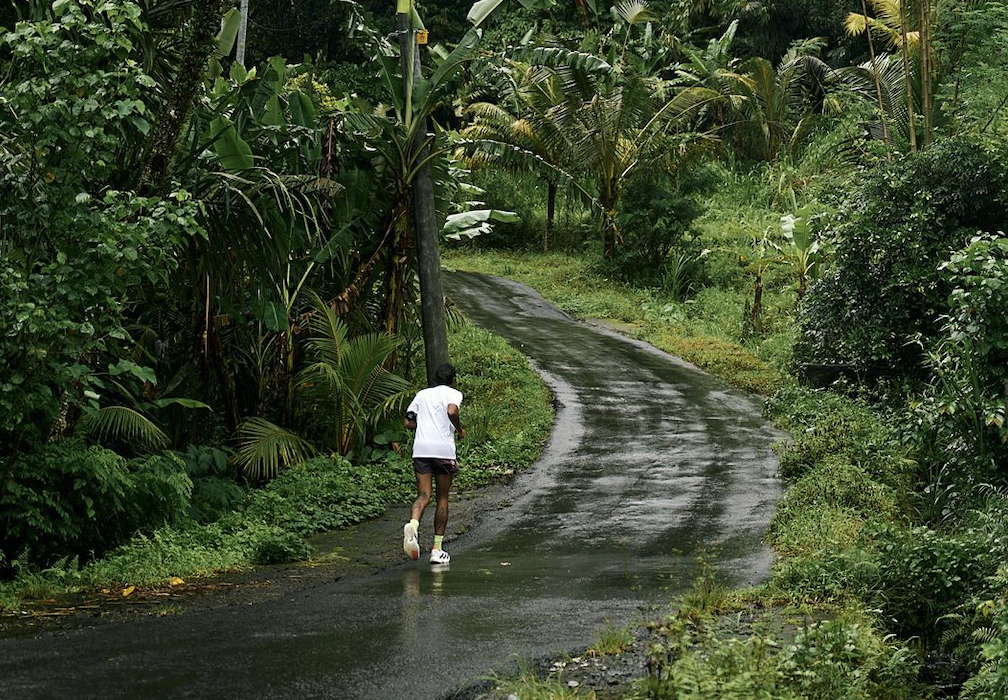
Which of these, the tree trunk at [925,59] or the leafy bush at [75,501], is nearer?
the leafy bush at [75,501]

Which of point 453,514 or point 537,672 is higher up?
point 537,672

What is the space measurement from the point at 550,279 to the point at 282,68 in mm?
19212

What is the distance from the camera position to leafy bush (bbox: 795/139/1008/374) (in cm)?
1573

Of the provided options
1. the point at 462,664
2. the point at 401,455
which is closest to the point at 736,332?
the point at 401,455

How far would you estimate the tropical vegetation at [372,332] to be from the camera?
800cm

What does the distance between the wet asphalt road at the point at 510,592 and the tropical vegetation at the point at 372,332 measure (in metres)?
0.68

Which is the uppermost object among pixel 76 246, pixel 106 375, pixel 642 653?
pixel 76 246

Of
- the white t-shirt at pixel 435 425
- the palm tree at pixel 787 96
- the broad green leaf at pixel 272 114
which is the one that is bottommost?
the white t-shirt at pixel 435 425

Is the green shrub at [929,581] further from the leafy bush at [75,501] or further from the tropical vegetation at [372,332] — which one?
the leafy bush at [75,501]

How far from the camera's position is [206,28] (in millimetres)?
11102

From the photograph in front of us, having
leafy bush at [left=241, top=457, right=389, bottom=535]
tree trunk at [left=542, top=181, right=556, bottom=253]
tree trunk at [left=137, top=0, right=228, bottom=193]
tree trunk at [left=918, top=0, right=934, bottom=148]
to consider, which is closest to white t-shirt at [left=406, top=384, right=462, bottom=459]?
leafy bush at [left=241, top=457, right=389, bottom=535]

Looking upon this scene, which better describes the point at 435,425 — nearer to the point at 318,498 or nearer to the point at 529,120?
the point at 318,498

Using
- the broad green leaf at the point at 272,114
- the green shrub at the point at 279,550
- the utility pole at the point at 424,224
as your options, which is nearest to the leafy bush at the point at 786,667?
the green shrub at the point at 279,550

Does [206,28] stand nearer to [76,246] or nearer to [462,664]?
[76,246]
